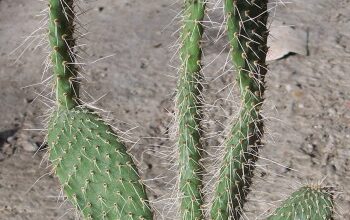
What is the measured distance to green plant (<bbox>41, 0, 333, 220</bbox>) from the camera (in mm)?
2111

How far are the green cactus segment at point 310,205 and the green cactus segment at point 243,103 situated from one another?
16cm

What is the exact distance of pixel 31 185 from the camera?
3957 millimetres

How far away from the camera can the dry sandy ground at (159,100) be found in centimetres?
390

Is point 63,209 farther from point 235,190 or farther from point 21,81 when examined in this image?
point 235,190

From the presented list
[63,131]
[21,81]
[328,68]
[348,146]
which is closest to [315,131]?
[348,146]

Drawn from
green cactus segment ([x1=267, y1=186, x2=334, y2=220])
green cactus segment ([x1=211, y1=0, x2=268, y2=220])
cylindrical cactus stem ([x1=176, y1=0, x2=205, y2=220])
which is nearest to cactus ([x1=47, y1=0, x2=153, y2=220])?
cylindrical cactus stem ([x1=176, y1=0, x2=205, y2=220])

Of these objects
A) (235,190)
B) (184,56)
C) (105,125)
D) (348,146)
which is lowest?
(348,146)

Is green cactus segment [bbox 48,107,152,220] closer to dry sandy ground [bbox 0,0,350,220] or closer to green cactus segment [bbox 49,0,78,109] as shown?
green cactus segment [bbox 49,0,78,109]

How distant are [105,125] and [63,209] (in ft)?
4.77

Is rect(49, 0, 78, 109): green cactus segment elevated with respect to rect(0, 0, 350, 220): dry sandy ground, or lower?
elevated

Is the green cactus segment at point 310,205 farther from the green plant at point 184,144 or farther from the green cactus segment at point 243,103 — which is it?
the green cactus segment at point 243,103

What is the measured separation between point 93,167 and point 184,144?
0.95 feet

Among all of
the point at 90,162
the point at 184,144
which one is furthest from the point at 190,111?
the point at 90,162

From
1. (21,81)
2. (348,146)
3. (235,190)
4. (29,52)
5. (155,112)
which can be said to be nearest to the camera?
(235,190)
